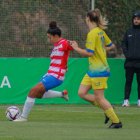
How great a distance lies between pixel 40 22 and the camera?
45.8ft

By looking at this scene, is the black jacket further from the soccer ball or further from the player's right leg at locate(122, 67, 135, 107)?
the soccer ball

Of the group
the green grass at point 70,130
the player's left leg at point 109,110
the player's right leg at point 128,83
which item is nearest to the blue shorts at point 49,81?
the green grass at point 70,130

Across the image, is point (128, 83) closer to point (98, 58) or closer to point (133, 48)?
point (133, 48)

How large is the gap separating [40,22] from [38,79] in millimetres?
2175

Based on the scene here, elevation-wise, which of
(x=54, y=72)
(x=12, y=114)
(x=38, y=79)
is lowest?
(x=38, y=79)

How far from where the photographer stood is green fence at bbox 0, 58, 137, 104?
12492mm

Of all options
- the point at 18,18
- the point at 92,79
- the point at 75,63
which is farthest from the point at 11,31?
the point at 92,79

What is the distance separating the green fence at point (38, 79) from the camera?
1249 cm

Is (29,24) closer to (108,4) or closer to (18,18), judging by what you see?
(18,18)

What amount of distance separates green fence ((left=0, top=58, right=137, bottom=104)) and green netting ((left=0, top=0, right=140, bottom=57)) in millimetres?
953

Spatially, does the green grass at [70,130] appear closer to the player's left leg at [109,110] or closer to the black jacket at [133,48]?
the player's left leg at [109,110]

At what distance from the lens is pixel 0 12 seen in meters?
13.6

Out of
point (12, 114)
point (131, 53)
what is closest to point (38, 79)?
point (131, 53)

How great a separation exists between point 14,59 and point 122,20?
4.00 meters
